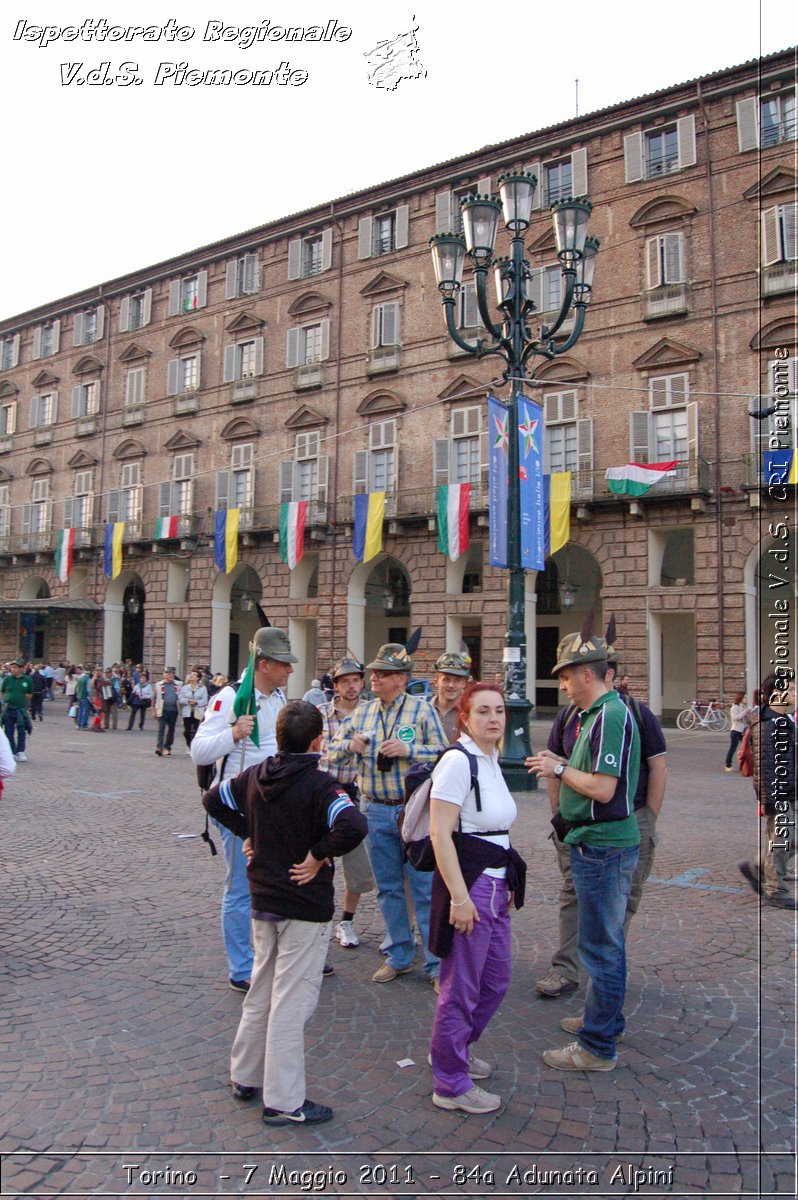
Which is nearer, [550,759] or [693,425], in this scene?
[550,759]

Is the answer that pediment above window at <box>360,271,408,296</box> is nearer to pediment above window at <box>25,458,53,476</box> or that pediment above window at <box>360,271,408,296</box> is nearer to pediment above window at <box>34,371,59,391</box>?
pediment above window at <box>34,371,59,391</box>

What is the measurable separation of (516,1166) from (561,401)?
72.5 ft

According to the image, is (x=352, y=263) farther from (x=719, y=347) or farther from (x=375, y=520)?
(x=719, y=347)

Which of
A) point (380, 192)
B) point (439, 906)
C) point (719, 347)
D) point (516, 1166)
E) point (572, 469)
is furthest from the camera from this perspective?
point (380, 192)

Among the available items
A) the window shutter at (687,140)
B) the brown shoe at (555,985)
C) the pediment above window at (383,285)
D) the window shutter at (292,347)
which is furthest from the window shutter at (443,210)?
the brown shoe at (555,985)

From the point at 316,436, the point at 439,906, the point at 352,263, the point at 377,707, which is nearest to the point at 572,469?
the point at 316,436

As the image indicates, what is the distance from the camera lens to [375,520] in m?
24.3

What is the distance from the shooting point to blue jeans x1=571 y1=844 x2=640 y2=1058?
11.9 ft

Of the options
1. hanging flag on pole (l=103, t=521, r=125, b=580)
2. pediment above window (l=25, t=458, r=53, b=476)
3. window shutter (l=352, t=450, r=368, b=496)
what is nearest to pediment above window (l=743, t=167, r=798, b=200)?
window shutter (l=352, t=450, r=368, b=496)

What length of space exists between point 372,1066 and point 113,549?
28904 mm

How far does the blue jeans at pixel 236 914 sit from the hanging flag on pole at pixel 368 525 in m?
19.9

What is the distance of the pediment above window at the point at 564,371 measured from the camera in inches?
900

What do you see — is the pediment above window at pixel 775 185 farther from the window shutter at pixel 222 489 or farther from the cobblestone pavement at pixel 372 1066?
the cobblestone pavement at pixel 372 1066

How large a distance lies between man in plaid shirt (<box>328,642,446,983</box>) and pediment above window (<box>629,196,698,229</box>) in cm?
2120
